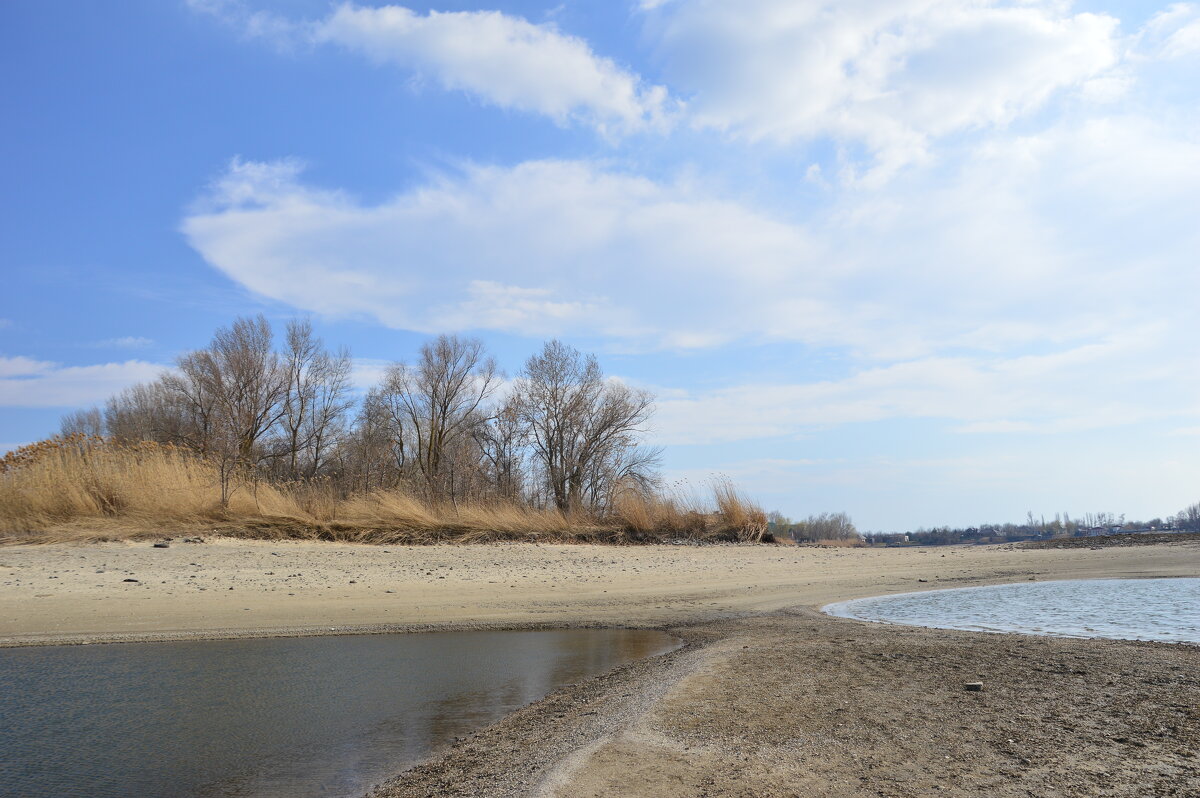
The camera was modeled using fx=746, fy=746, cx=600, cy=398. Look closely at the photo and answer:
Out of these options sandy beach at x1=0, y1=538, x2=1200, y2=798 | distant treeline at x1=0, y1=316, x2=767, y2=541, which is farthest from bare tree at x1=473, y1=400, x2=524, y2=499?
sandy beach at x1=0, y1=538, x2=1200, y2=798

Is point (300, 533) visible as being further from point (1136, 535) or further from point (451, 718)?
point (1136, 535)

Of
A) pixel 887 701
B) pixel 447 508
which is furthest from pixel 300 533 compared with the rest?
pixel 887 701

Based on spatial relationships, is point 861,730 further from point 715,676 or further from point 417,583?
point 417,583

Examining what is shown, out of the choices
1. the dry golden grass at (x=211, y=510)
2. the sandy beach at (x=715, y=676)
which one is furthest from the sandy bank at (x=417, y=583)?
the dry golden grass at (x=211, y=510)

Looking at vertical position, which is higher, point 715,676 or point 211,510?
point 211,510

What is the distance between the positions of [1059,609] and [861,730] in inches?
294

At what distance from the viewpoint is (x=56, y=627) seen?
858 cm

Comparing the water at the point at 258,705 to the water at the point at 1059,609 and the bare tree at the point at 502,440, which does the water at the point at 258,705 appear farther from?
the bare tree at the point at 502,440

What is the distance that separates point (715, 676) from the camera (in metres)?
5.80

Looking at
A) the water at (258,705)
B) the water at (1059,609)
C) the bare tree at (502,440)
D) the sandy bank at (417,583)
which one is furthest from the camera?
the bare tree at (502,440)

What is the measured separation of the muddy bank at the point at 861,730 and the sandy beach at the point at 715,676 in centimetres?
2

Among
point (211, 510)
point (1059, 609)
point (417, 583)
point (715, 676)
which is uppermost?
point (211, 510)

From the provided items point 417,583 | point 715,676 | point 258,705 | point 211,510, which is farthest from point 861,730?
point 211,510

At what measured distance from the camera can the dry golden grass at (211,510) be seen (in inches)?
559
